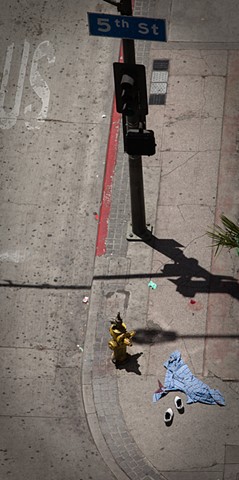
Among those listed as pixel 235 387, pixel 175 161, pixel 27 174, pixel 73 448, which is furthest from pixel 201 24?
pixel 73 448

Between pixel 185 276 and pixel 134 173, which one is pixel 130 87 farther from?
pixel 185 276

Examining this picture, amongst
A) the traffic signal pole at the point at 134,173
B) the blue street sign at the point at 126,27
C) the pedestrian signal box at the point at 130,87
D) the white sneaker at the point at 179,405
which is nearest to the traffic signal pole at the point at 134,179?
the traffic signal pole at the point at 134,173

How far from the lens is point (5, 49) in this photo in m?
20.0

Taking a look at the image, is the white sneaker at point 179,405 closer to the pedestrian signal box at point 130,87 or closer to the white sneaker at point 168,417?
the white sneaker at point 168,417

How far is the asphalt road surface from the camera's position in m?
14.9

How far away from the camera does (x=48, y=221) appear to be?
17312 mm

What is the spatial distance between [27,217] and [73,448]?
460cm

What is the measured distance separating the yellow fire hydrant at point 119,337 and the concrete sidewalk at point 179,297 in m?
0.47

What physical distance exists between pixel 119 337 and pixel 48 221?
3.38 meters

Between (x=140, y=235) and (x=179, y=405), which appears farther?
(x=140, y=235)

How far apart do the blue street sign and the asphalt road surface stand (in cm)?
473

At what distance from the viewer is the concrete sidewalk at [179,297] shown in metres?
14.5

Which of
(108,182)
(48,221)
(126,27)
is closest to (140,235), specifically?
(108,182)

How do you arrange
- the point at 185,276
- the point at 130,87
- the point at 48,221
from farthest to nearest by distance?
the point at 48,221 → the point at 185,276 → the point at 130,87
